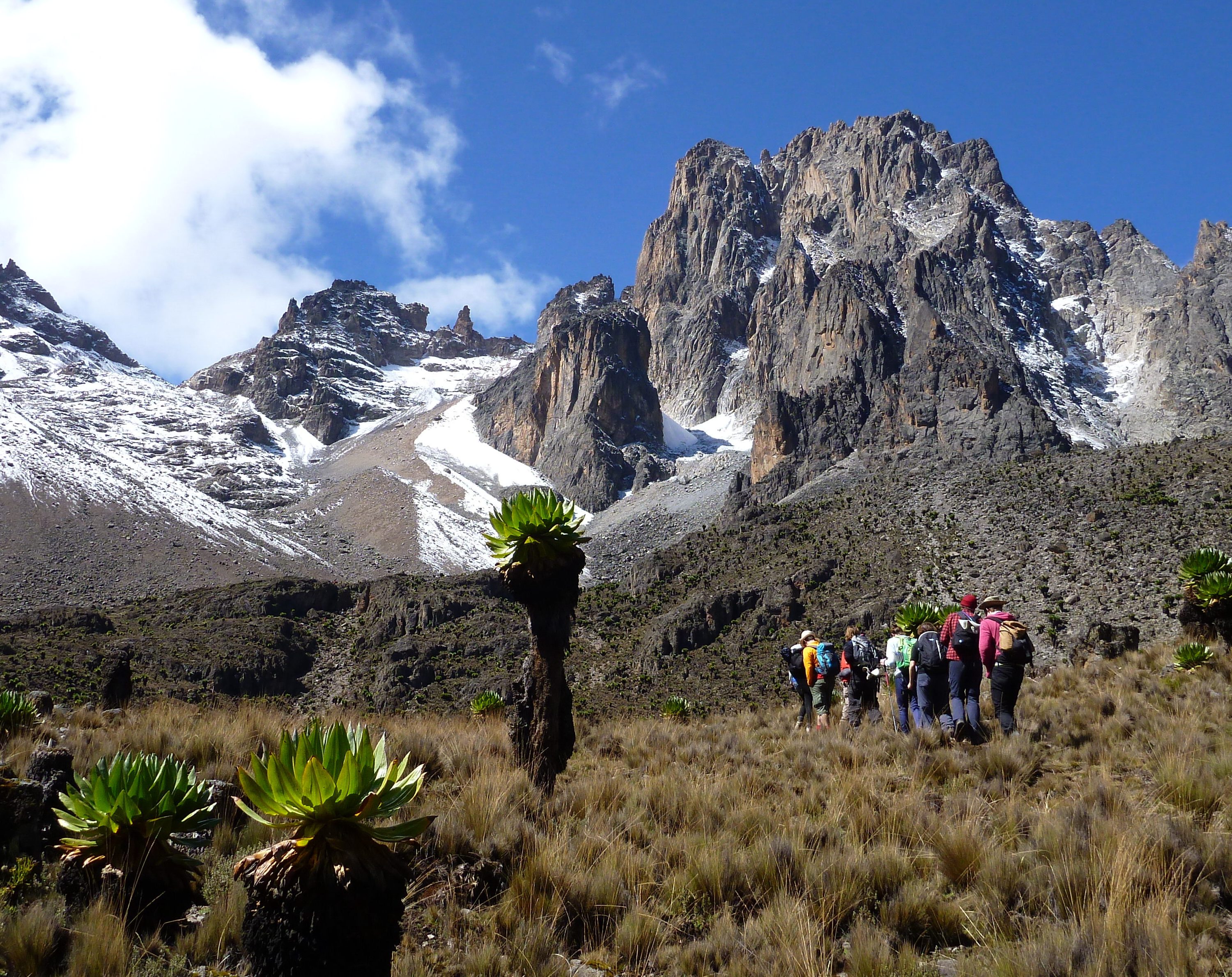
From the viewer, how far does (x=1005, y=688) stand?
8352mm

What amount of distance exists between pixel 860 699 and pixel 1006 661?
3015 millimetres

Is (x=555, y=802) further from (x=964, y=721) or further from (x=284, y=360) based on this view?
(x=284, y=360)

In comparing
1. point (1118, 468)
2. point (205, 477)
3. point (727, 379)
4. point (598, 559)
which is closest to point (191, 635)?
point (598, 559)

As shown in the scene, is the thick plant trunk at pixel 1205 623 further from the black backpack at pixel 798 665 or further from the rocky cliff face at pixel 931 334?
the rocky cliff face at pixel 931 334

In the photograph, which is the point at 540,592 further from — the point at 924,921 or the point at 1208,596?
the point at 1208,596

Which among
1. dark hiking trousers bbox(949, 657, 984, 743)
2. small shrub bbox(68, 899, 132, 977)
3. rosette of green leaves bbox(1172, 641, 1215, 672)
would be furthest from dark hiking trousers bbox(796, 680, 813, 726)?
small shrub bbox(68, 899, 132, 977)

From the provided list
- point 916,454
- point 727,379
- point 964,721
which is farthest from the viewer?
point 727,379

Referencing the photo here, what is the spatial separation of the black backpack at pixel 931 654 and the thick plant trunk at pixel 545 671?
14.8 feet

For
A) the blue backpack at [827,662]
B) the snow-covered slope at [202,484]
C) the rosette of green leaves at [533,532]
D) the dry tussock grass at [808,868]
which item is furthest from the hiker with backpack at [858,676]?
the snow-covered slope at [202,484]

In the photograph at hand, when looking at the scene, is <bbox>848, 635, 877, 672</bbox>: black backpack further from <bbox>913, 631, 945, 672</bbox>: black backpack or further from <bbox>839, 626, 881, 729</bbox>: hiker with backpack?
<bbox>913, 631, 945, 672</bbox>: black backpack

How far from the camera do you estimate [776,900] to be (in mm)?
3918

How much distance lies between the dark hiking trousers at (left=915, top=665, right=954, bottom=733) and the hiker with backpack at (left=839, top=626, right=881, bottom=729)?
4.68ft

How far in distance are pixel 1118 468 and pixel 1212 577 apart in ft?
168

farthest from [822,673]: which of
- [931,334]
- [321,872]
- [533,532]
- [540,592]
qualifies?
[931,334]
